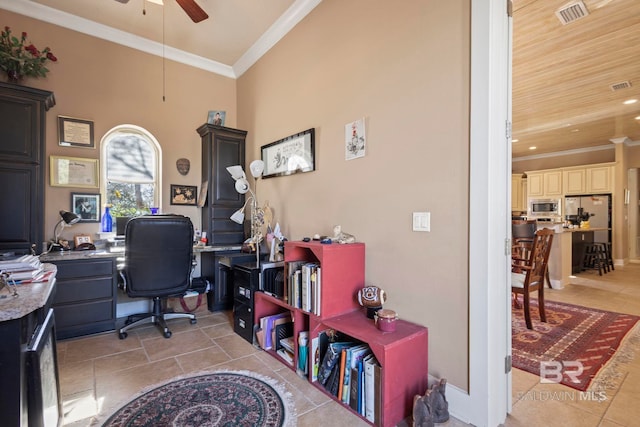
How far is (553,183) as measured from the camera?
7770mm

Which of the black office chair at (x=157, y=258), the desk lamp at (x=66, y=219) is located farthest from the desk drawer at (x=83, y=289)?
the desk lamp at (x=66, y=219)

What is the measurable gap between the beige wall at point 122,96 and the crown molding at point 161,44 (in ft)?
0.21

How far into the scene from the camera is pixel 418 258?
189cm

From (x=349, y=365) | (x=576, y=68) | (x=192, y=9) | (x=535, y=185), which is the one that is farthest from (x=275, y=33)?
(x=535, y=185)

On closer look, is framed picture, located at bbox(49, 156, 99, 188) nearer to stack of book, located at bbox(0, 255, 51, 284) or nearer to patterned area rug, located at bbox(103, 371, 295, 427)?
stack of book, located at bbox(0, 255, 51, 284)

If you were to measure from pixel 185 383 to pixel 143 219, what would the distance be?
1.43 m

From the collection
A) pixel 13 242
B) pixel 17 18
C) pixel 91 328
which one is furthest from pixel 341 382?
pixel 17 18

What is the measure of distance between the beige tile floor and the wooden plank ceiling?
2932 mm

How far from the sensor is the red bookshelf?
157cm

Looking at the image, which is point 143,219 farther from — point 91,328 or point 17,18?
point 17,18

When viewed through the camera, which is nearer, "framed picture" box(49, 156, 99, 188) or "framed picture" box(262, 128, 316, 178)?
"framed picture" box(262, 128, 316, 178)

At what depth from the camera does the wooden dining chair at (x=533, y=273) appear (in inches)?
113

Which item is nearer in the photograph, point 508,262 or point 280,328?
point 508,262

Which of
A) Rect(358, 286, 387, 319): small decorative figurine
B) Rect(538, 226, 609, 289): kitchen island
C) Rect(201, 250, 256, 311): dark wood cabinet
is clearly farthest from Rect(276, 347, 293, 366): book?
Rect(538, 226, 609, 289): kitchen island
